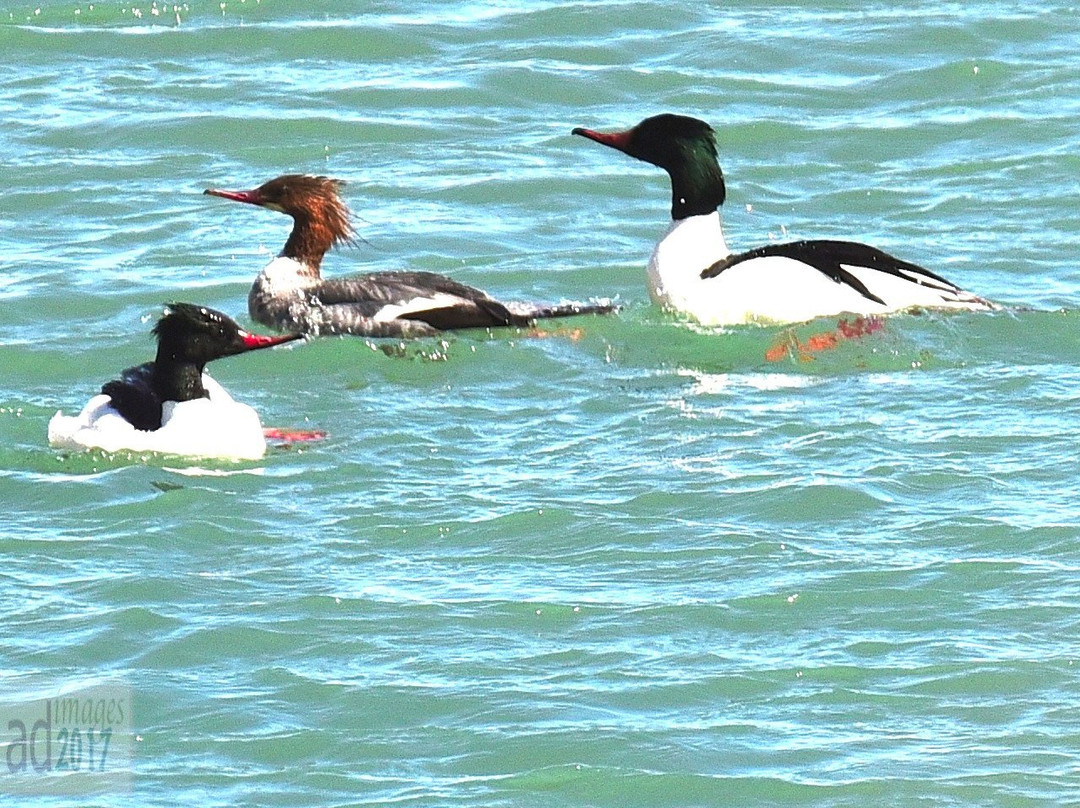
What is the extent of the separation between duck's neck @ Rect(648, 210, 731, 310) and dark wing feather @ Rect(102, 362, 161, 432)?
3225mm

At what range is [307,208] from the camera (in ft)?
43.9

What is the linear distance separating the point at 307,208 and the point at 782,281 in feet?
8.57

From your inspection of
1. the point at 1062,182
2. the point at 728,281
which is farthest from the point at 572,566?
the point at 1062,182

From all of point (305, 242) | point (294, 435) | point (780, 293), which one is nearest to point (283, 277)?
point (305, 242)

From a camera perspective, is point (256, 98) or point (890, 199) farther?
point (256, 98)

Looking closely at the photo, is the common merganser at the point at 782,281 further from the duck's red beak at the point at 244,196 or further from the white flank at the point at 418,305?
the duck's red beak at the point at 244,196

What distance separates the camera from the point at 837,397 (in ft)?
36.6

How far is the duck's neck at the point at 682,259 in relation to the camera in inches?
507

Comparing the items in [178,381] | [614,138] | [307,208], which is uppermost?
[614,138]

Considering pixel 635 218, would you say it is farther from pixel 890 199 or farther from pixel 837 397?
pixel 837 397

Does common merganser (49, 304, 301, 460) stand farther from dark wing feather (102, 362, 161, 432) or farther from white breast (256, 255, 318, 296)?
white breast (256, 255, 318, 296)

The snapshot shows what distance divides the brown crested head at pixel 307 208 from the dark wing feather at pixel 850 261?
2.18 m

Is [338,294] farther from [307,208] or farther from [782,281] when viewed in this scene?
[782,281]

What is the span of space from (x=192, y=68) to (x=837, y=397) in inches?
312
